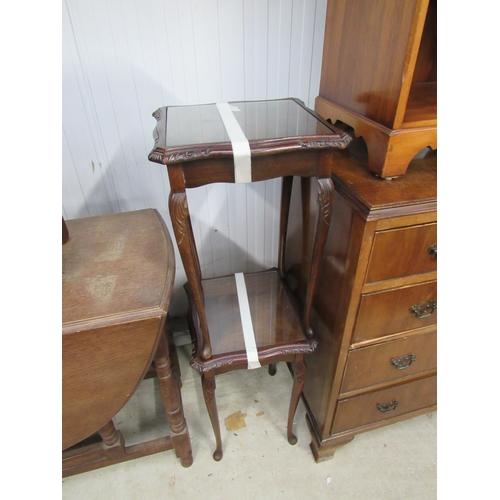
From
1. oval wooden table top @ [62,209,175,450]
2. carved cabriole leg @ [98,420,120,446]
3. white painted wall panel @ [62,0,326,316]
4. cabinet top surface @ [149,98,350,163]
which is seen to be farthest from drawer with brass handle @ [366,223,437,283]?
carved cabriole leg @ [98,420,120,446]

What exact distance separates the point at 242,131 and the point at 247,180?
4.5 inches

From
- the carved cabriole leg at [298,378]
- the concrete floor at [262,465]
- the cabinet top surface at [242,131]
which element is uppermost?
the cabinet top surface at [242,131]

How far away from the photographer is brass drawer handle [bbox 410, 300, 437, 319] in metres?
0.92

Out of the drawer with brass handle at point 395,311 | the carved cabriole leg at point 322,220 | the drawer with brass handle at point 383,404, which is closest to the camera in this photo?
the carved cabriole leg at point 322,220

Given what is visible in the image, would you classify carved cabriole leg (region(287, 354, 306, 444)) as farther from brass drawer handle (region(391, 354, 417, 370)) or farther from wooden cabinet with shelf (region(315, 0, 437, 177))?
wooden cabinet with shelf (region(315, 0, 437, 177))

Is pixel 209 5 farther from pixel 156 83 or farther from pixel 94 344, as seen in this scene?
pixel 94 344

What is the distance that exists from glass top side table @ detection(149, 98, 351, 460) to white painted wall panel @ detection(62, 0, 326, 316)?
0.74ft

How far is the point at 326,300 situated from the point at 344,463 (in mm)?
684

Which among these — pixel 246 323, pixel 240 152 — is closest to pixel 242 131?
pixel 240 152

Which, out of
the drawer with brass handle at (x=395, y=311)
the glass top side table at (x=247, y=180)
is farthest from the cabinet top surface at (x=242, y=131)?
the drawer with brass handle at (x=395, y=311)

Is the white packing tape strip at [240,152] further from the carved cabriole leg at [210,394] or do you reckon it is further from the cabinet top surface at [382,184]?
the carved cabriole leg at [210,394]

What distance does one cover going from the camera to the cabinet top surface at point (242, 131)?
64cm

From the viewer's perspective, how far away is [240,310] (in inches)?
44.3

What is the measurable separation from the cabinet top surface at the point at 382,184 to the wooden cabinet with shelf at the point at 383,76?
4cm
